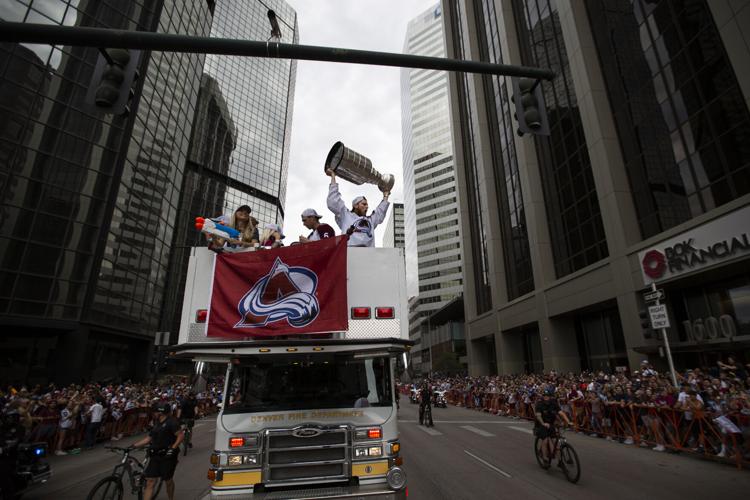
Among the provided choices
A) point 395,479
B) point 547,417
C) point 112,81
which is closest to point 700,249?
point 547,417

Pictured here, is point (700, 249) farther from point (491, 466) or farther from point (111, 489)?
point (111, 489)

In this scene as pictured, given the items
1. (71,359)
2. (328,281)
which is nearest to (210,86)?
(71,359)

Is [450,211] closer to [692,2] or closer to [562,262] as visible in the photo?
[562,262]

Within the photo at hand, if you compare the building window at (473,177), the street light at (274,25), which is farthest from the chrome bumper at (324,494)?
the street light at (274,25)

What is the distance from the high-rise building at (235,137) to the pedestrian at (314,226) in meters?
60.0

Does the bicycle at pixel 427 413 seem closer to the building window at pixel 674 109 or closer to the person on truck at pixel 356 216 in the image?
the person on truck at pixel 356 216

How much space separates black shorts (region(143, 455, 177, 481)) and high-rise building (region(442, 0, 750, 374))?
14.6 metres

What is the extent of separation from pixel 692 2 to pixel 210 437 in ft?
88.6

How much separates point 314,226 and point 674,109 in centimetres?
1913

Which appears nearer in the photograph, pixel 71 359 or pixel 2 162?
pixel 2 162

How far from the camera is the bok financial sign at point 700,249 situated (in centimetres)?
1415

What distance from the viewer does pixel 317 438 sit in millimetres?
4945

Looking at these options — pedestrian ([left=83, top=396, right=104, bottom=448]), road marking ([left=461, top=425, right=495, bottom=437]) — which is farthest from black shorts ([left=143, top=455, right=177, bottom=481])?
road marking ([left=461, top=425, right=495, bottom=437])

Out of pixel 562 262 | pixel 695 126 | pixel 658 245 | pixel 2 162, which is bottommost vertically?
pixel 658 245
